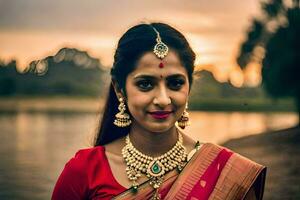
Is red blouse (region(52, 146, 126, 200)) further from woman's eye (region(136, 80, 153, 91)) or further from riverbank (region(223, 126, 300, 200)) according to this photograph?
riverbank (region(223, 126, 300, 200))

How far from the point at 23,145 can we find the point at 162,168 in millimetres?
13296

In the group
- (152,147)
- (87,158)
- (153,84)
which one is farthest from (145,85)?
(87,158)

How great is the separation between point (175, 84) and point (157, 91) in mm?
111

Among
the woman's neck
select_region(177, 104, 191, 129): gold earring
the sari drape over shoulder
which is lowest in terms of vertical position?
the sari drape over shoulder

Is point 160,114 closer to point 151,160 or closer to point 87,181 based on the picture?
point 151,160

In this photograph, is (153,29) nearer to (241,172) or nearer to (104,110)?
(104,110)

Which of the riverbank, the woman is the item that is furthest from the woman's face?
the riverbank

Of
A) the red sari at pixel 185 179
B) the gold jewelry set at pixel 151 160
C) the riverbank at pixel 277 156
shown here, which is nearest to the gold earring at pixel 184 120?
the gold jewelry set at pixel 151 160

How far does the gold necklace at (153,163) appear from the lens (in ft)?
10.1

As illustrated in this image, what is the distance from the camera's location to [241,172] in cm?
318

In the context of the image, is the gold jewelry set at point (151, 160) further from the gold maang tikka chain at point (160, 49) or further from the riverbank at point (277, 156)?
the riverbank at point (277, 156)

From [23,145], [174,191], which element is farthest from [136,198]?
[23,145]

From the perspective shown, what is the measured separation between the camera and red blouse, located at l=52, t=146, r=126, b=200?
2986 millimetres

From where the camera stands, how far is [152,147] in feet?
10.2
